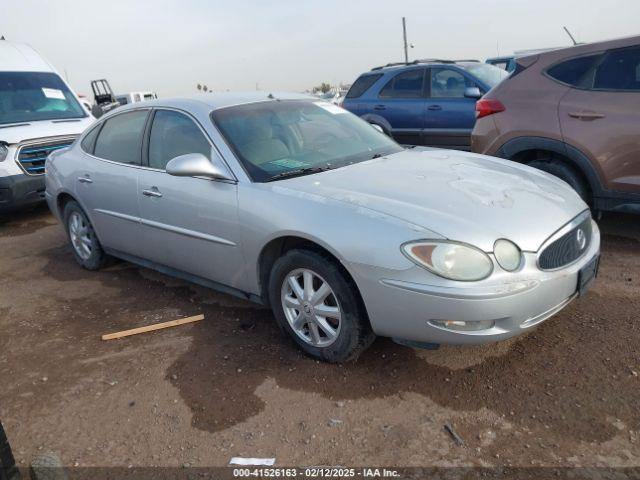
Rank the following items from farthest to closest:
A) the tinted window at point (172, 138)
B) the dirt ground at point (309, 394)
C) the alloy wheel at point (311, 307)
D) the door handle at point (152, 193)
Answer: the door handle at point (152, 193) < the tinted window at point (172, 138) < the alloy wheel at point (311, 307) < the dirt ground at point (309, 394)

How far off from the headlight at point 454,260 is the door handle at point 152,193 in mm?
2052

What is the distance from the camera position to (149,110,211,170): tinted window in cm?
366

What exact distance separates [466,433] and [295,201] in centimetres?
149

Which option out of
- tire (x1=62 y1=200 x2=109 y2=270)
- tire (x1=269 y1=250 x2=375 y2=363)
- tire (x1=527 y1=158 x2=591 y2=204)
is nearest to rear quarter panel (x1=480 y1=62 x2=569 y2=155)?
tire (x1=527 y1=158 x2=591 y2=204)

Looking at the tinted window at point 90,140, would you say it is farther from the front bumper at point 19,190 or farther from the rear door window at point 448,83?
the rear door window at point 448,83

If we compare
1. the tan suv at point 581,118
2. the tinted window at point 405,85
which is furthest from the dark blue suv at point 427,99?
the tan suv at point 581,118

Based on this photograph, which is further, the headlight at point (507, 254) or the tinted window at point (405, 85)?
the tinted window at point (405, 85)

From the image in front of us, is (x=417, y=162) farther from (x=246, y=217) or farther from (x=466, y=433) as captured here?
(x=466, y=433)

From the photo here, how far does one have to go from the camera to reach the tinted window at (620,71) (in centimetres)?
439

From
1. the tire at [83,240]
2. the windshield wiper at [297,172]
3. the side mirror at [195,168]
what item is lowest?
the tire at [83,240]

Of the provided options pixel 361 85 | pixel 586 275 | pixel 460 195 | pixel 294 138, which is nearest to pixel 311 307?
pixel 460 195

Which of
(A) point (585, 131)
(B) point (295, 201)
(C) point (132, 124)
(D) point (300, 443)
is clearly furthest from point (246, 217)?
(A) point (585, 131)

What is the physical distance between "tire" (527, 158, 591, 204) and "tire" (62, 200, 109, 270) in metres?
4.14

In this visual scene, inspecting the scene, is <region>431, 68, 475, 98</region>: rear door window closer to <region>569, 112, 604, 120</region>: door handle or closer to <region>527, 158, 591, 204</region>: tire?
<region>527, 158, 591, 204</region>: tire
